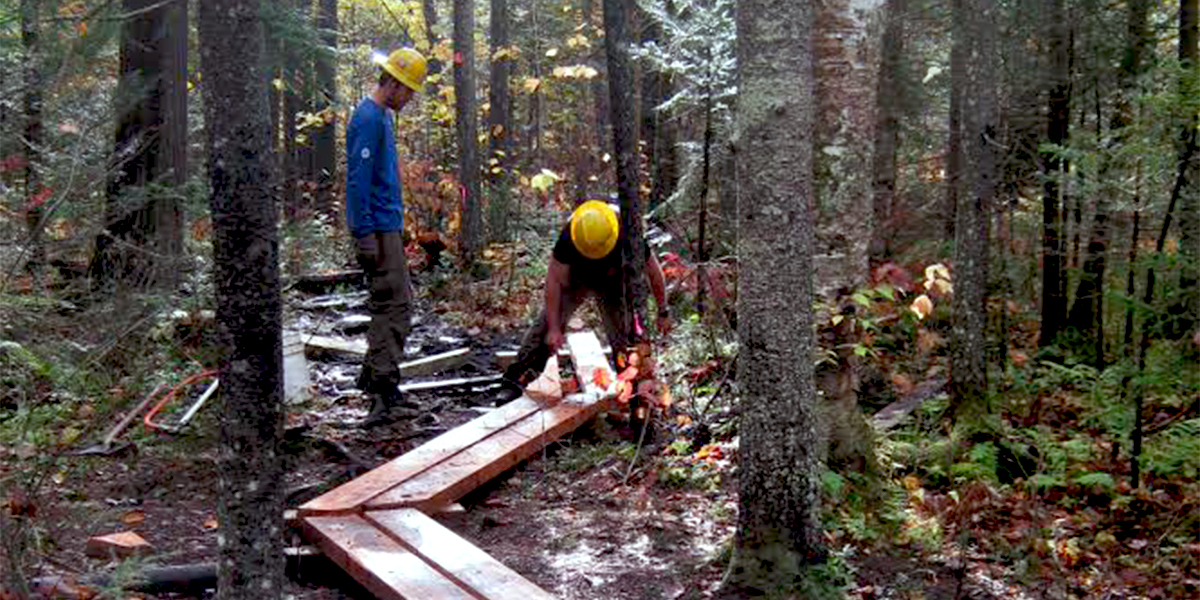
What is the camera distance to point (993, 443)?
7492 mm

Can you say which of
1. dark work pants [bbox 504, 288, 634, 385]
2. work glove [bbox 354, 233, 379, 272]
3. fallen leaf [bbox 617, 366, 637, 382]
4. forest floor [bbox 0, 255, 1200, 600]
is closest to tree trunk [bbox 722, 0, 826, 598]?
forest floor [bbox 0, 255, 1200, 600]

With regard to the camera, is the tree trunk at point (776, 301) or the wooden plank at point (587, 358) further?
the wooden plank at point (587, 358)

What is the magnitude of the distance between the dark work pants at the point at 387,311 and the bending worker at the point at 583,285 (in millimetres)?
1089

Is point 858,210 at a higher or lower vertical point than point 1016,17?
lower

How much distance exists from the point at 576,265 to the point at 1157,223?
4.13m

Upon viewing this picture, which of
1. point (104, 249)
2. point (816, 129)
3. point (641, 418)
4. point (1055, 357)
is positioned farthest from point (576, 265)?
point (1055, 357)

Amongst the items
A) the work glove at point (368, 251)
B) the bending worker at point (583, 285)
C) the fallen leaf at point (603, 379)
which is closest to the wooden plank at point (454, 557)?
the fallen leaf at point (603, 379)

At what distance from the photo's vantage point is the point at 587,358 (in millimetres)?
9125

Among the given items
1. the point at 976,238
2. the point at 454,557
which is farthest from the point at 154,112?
the point at 976,238

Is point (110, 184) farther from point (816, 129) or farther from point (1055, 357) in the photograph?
point (1055, 357)

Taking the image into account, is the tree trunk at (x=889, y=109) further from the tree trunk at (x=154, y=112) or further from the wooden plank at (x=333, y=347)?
the tree trunk at (x=154, y=112)

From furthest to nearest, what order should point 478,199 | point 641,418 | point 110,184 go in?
point 478,199
point 110,184
point 641,418

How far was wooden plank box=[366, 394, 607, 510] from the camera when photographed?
19.6 feet

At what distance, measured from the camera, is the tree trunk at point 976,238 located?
25.1 feet
